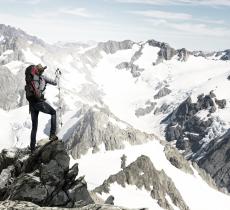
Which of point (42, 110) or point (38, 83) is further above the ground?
point (38, 83)

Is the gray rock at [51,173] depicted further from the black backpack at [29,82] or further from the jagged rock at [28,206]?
the black backpack at [29,82]

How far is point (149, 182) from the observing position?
617 ft

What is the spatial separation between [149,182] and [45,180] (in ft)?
537

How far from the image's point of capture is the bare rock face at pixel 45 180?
26406 millimetres

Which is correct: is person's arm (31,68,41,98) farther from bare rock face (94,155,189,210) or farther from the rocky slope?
bare rock face (94,155,189,210)

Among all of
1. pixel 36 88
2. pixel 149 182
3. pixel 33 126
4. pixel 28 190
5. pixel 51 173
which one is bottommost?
pixel 149 182

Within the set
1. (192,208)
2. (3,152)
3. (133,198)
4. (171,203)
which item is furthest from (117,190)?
(3,152)

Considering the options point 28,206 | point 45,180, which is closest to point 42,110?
point 45,180

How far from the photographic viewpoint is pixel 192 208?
19575cm

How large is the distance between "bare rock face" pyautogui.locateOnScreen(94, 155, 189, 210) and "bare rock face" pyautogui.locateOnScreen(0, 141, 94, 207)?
140m

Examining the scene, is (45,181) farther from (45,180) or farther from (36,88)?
(36,88)

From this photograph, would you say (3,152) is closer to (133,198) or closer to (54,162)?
(54,162)

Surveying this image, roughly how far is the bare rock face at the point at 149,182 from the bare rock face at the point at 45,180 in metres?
140

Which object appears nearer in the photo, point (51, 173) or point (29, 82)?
point (29, 82)
